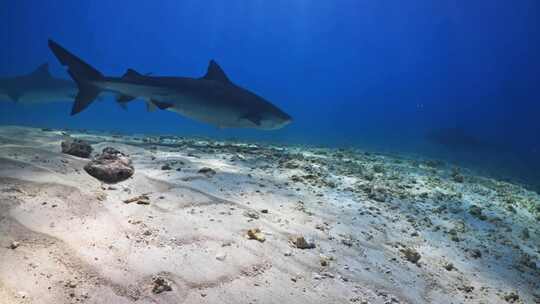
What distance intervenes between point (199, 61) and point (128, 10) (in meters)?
48.4

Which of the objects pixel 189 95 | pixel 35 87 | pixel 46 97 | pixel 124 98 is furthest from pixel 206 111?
pixel 35 87

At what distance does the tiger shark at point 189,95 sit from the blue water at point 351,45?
8149 centimetres

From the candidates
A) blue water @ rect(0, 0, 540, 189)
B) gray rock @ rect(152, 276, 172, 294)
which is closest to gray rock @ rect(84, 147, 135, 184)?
gray rock @ rect(152, 276, 172, 294)

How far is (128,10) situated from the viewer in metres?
144

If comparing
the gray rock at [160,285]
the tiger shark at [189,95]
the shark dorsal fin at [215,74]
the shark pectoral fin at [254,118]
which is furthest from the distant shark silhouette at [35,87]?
the gray rock at [160,285]

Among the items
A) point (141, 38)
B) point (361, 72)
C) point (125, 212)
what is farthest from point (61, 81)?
point (361, 72)

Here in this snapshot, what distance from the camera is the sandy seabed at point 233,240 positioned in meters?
2.54

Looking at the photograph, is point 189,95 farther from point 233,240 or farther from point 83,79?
point 233,240

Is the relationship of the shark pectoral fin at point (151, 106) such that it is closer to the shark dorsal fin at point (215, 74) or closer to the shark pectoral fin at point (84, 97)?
the shark pectoral fin at point (84, 97)

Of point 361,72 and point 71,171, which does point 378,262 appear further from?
point 361,72

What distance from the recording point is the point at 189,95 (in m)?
8.09

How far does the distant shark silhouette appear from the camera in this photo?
57.0ft

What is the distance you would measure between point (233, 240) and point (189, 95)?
5407 mm

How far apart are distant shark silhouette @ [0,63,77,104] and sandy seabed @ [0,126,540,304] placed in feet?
44.1
